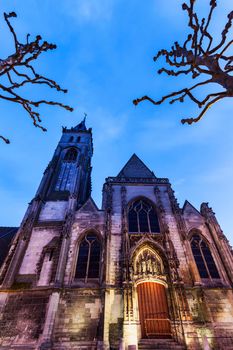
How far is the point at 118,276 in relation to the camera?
12117 mm

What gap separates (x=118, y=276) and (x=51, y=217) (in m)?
6.91

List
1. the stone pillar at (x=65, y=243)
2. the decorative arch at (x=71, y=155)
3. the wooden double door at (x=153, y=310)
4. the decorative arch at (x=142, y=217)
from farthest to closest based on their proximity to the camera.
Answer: the decorative arch at (x=71, y=155)
the decorative arch at (x=142, y=217)
the stone pillar at (x=65, y=243)
the wooden double door at (x=153, y=310)

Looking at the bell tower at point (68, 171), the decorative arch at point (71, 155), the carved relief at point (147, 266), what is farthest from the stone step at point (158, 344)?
the decorative arch at point (71, 155)

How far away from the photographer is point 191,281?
1208cm

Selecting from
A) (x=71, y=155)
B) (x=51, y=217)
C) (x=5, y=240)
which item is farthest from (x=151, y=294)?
(x=71, y=155)

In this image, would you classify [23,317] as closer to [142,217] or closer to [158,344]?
[158,344]

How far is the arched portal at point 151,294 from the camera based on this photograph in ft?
35.5

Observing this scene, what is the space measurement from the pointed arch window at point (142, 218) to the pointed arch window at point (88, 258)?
2731mm

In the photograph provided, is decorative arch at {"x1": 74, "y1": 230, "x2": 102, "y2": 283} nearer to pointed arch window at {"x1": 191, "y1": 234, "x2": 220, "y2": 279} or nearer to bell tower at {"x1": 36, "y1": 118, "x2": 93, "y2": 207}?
bell tower at {"x1": 36, "y1": 118, "x2": 93, "y2": 207}

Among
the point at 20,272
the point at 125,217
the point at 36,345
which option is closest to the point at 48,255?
the point at 20,272

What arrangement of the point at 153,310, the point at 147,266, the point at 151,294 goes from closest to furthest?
the point at 153,310 < the point at 151,294 < the point at 147,266

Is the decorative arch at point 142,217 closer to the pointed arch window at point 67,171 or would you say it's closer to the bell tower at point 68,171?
the bell tower at point 68,171

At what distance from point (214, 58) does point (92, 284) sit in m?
12.3

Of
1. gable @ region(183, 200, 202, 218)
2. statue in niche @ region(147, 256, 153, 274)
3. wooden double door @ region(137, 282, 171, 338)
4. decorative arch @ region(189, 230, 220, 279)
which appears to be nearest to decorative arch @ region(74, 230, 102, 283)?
wooden double door @ region(137, 282, 171, 338)
